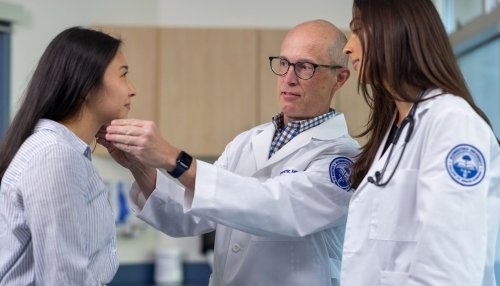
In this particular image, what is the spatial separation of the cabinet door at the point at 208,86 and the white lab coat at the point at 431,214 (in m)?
2.34

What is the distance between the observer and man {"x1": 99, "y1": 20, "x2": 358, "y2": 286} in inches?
61.2

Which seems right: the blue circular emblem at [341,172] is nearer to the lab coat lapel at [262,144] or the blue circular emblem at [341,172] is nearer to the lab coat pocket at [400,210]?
the lab coat lapel at [262,144]

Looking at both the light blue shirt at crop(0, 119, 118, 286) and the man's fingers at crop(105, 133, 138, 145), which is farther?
the man's fingers at crop(105, 133, 138, 145)

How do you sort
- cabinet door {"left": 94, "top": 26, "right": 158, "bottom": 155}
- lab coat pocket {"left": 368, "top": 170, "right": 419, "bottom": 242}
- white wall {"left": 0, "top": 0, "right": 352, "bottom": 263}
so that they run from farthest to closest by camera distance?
white wall {"left": 0, "top": 0, "right": 352, "bottom": 263} < cabinet door {"left": 94, "top": 26, "right": 158, "bottom": 155} < lab coat pocket {"left": 368, "top": 170, "right": 419, "bottom": 242}

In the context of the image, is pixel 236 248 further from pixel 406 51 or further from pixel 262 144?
pixel 406 51

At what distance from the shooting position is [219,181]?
1.57 metres

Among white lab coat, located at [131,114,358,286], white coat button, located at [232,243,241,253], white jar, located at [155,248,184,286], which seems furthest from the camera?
white jar, located at [155,248,184,286]

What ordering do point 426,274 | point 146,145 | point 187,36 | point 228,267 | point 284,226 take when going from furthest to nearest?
point 187,36 < point 228,267 < point 284,226 < point 146,145 < point 426,274

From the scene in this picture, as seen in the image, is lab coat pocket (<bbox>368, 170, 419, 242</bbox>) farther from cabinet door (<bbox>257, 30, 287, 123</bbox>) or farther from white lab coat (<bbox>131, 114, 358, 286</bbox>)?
cabinet door (<bbox>257, 30, 287, 123</bbox>)

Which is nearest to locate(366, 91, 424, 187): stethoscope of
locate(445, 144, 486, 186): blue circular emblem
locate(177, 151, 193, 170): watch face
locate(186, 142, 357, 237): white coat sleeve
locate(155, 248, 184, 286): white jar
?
locate(445, 144, 486, 186): blue circular emblem

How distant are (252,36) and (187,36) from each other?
0.35 metres

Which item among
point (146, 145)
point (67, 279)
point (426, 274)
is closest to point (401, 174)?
point (426, 274)

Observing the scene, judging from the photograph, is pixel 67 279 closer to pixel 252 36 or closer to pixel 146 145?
pixel 146 145

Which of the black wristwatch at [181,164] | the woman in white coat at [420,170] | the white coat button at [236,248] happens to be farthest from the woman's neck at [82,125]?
the woman in white coat at [420,170]
